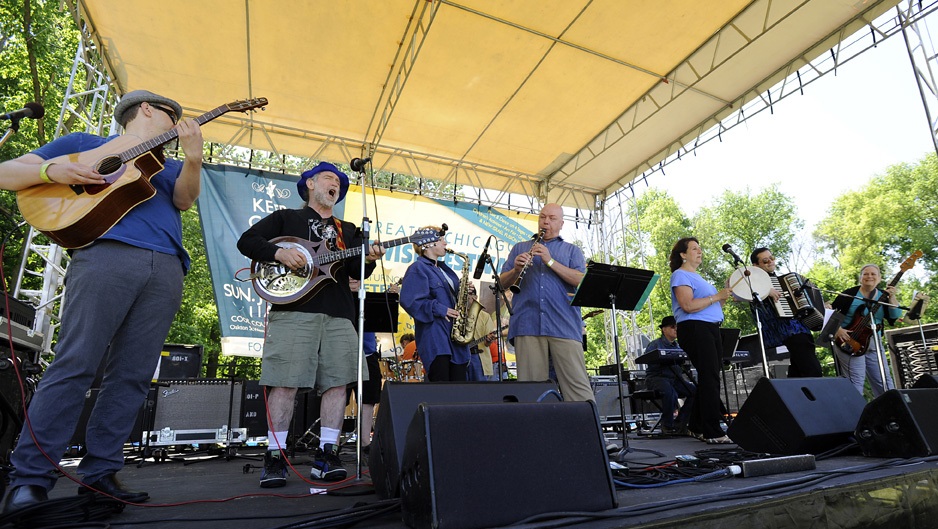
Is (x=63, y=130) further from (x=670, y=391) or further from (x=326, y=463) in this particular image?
(x=670, y=391)

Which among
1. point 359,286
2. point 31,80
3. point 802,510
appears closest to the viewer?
point 802,510

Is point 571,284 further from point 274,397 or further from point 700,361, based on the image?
point 274,397

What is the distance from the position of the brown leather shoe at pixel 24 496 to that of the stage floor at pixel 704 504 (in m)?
0.13

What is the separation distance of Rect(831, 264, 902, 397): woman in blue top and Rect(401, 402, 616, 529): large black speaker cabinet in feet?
→ 18.3

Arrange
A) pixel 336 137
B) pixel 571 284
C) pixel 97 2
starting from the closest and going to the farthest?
pixel 571 284
pixel 97 2
pixel 336 137

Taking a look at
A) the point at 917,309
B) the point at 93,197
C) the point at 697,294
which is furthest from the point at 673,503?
the point at 917,309

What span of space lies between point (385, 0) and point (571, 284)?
4.35 m

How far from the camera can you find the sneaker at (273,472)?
2.75 meters

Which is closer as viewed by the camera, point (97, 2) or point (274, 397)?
point (274, 397)

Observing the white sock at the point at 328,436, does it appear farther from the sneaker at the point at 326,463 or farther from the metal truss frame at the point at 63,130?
the metal truss frame at the point at 63,130

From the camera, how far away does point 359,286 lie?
331cm

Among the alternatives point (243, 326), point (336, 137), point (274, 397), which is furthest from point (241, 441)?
point (336, 137)

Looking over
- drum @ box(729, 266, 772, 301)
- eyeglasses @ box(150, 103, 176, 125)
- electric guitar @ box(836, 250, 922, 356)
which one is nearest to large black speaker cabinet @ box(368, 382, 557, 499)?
eyeglasses @ box(150, 103, 176, 125)

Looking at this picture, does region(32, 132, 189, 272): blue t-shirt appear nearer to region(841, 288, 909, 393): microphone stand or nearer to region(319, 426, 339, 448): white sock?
region(319, 426, 339, 448): white sock
